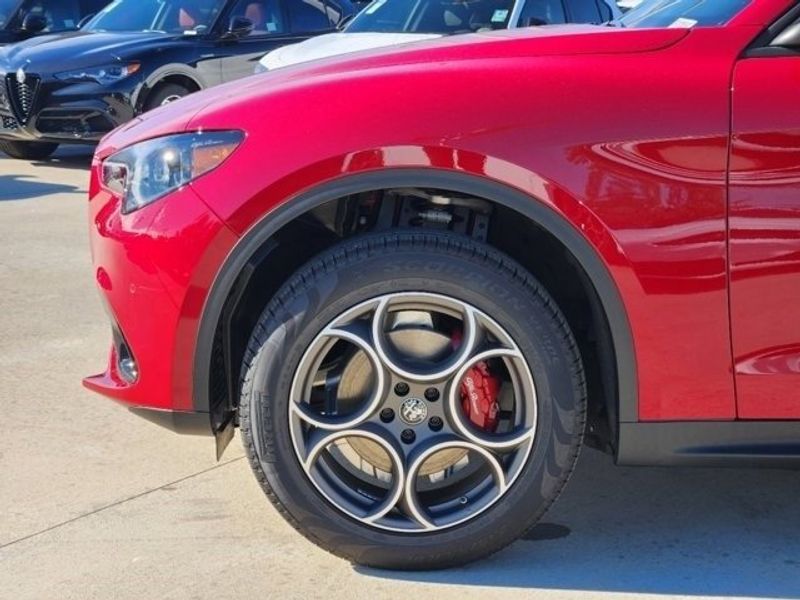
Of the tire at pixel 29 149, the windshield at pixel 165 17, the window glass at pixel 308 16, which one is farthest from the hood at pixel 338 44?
the tire at pixel 29 149

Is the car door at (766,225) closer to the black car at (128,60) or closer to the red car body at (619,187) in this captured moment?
the red car body at (619,187)

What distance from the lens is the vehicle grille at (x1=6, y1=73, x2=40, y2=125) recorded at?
995 centimetres

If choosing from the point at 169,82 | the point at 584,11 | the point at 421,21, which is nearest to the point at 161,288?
the point at 421,21

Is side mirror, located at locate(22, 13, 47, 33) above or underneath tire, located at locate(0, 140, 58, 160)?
above

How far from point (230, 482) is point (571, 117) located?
1.64 meters

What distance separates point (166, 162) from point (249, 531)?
1.09 metres

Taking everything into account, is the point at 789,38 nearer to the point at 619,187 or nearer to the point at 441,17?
the point at 619,187

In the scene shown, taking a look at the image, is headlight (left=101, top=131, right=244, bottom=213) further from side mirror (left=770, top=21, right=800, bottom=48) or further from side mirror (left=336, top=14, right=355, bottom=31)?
side mirror (left=336, top=14, right=355, bottom=31)

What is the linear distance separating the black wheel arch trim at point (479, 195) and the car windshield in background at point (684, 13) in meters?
0.72

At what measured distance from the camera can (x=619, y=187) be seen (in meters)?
2.86

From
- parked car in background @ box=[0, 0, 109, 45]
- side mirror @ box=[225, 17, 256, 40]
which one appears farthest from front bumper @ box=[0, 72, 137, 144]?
parked car in background @ box=[0, 0, 109, 45]

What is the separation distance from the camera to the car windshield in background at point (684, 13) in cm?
313

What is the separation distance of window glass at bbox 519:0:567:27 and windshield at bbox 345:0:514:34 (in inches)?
4.5

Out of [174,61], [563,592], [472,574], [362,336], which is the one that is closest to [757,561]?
[563,592]
